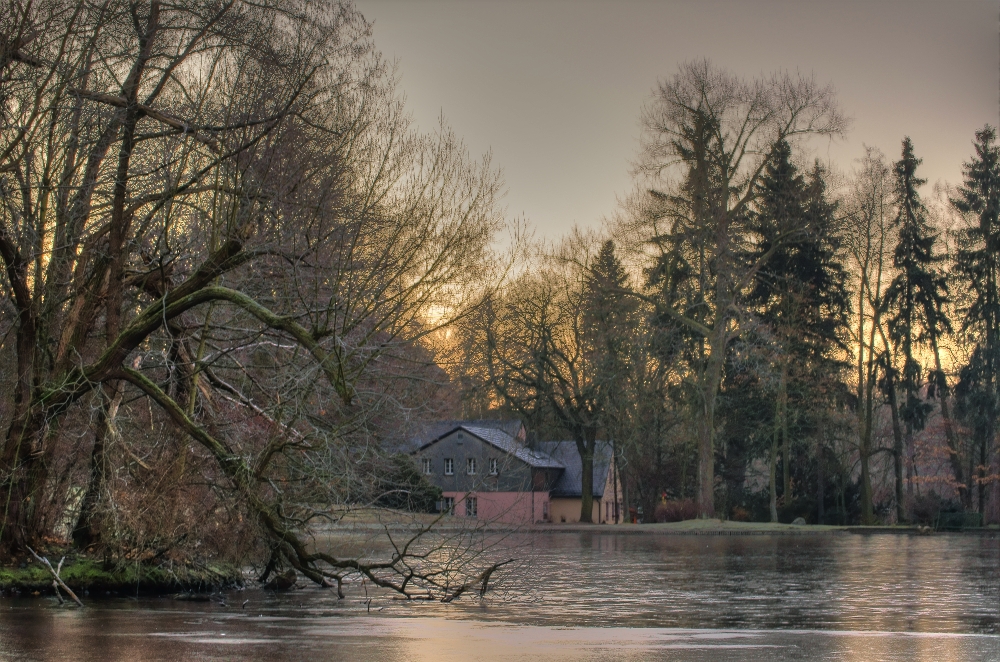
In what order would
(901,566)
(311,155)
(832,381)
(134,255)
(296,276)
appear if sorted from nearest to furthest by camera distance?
(296,276) < (311,155) < (134,255) < (901,566) < (832,381)

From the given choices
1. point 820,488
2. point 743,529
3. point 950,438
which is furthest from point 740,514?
point 950,438

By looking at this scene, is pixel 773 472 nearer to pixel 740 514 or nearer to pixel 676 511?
pixel 740 514

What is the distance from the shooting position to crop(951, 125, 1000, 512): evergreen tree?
5638 cm

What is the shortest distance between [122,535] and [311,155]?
641cm

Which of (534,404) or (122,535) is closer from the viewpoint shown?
(122,535)

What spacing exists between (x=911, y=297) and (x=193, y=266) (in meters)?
46.9

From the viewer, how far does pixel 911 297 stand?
57.8 m

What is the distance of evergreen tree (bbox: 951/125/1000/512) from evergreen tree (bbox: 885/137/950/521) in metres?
1.46

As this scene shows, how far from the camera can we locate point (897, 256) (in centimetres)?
5822

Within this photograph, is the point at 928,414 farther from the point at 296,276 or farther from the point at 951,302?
the point at 296,276

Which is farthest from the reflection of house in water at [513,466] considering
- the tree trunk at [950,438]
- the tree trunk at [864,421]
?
the tree trunk at [950,438]

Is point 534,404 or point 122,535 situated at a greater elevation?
point 534,404

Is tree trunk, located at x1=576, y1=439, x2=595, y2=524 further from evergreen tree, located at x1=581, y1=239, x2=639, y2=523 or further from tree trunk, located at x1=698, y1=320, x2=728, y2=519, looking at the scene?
tree trunk, located at x1=698, y1=320, x2=728, y2=519

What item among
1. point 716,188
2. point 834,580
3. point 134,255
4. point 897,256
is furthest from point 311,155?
point 897,256
